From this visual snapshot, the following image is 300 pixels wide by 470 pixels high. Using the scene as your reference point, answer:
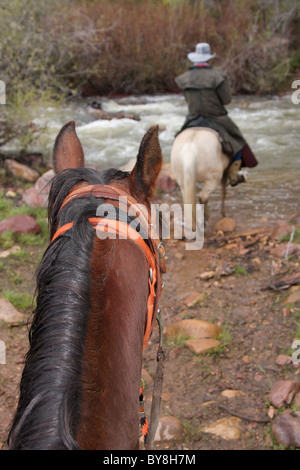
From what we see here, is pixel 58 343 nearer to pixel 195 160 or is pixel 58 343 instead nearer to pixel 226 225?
pixel 195 160

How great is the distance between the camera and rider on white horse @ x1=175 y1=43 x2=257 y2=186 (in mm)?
5809

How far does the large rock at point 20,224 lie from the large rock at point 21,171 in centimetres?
182

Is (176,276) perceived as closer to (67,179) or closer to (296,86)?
(67,179)

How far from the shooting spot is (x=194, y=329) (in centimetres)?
371

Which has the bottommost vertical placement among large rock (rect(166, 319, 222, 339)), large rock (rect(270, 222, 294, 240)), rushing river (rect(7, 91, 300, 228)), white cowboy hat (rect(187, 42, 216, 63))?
rushing river (rect(7, 91, 300, 228))

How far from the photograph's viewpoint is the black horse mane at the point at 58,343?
88 cm

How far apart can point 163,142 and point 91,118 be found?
8.22ft

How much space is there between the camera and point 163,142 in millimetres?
9461

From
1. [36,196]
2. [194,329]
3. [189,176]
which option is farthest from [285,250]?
[36,196]

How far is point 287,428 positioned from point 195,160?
3.43 m

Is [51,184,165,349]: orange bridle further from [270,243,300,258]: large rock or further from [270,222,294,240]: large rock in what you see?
[270,222,294,240]: large rock

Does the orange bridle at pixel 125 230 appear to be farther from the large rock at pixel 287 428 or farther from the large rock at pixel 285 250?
the large rock at pixel 285 250

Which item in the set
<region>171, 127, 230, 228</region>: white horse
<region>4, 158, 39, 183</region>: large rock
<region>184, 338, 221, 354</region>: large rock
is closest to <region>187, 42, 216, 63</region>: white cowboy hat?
<region>171, 127, 230, 228</region>: white horse

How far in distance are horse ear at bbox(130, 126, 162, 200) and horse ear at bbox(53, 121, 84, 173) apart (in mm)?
323
